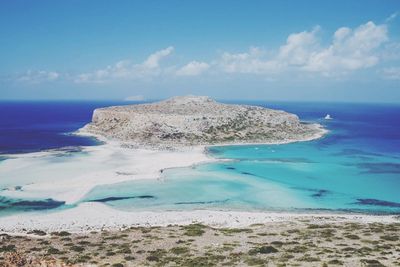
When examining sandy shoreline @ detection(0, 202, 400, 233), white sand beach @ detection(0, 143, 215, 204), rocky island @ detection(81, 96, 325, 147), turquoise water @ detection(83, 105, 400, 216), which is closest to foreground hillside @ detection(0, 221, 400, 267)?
sandy shoreline @ detection(0, 202, 400, 233)

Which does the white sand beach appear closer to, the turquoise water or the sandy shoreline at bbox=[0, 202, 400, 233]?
the turquoise water

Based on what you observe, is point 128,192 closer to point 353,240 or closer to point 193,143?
point 353,240

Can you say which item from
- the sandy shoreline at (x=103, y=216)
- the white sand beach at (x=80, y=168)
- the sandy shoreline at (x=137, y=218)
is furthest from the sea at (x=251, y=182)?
the sandy shoreline at (x=137, y=218)

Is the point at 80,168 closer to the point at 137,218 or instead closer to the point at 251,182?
the point at 137,218

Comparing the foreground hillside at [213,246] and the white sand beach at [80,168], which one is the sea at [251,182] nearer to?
the white sand beach at [80,168]

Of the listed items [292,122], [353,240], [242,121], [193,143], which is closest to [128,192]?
[353,240]
